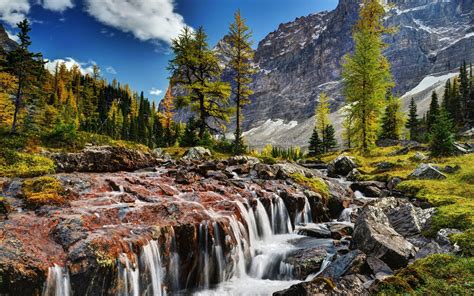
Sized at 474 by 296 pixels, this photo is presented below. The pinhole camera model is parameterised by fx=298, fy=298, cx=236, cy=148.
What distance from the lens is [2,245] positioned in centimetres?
717

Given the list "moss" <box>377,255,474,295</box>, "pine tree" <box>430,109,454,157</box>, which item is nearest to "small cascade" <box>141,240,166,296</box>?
"moss" <box>377,255,474,295</box>

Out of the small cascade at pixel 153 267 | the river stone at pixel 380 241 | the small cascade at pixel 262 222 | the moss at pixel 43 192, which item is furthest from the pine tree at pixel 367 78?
the moss at pixel 43 192

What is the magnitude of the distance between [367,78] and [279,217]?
2671 centimetres

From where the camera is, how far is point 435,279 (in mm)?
6758

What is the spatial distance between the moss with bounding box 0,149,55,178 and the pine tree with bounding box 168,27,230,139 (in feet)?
54.0

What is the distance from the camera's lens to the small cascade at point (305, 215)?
54.5 ft

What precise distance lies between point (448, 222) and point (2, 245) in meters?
14.1

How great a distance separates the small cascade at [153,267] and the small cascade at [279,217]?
7068 mm

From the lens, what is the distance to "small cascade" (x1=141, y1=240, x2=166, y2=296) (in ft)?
28.8

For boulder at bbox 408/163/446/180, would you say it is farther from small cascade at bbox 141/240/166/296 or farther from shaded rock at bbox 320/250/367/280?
small cascade at bbox 141/240/166/296

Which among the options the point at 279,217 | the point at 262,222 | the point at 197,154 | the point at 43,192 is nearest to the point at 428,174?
the point at 279,217

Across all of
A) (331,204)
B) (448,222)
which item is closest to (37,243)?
(448,222)

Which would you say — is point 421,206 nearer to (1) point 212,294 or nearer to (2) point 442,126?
(1) point 212,294

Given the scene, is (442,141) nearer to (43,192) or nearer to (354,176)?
(354,176)
